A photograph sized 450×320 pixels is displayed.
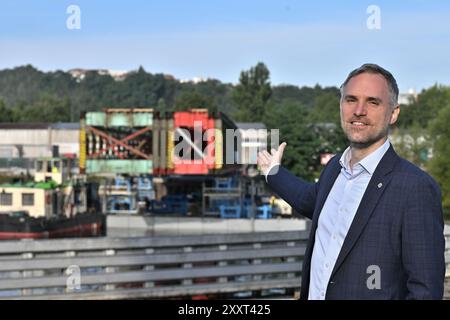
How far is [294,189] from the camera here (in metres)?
3.53

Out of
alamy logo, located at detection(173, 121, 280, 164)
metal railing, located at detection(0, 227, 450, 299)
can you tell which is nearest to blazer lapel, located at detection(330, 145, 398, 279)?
metal railing, located at detection(0, 227, 450, 299)

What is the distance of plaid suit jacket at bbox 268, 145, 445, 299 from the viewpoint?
2820mm

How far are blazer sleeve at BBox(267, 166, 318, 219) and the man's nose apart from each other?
56 centimetres

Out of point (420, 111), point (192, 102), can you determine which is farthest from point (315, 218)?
point (192, 102)

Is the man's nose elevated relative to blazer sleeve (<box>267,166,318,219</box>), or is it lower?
elevated

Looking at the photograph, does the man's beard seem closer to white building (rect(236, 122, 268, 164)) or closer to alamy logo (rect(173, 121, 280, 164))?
white building (rect(236, 122, 268, 164))

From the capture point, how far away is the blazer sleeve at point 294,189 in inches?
137

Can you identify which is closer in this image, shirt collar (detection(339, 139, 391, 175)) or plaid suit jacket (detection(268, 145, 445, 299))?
plaid suit jacket (detection(268, 145, 445, 299))

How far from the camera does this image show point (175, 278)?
9359mm

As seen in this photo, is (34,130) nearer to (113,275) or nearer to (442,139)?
(442,139)

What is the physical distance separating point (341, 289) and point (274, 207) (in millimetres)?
40812

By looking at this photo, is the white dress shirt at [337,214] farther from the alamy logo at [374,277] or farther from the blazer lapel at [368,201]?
the alamy logo at [374,277]

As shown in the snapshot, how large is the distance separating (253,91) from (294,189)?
98.1 metres

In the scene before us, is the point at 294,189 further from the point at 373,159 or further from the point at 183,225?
the point at 183,225
